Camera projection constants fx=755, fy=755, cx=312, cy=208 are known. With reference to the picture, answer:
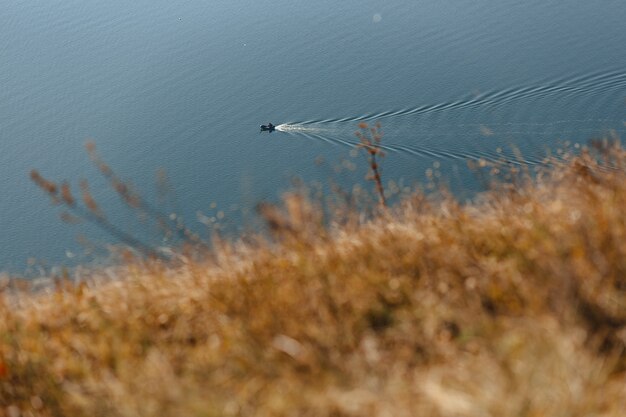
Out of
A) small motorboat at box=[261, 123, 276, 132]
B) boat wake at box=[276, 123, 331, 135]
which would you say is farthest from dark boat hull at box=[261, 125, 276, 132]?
boat wake at box=[276, 123, 331, 135]

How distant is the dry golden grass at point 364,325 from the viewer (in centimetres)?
233

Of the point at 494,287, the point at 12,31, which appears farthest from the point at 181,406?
the point at 12,31

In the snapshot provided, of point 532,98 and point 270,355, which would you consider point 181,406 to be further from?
point 532,98

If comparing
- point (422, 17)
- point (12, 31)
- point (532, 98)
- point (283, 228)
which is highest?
point (12, 31)

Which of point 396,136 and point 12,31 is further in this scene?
point 12,31

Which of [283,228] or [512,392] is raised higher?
[283,228]

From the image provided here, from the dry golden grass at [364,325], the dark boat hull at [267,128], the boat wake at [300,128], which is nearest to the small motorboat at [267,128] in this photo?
the dark boat hull at [267,128]

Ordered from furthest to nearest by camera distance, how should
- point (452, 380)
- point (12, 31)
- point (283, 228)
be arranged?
point (12, 31)
point (283, 228)
point (452, 380)

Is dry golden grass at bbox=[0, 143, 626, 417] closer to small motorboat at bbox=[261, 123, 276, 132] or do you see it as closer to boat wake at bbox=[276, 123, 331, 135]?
boat wake at bbox=[276, 123, 331, 135]

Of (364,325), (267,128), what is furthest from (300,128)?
(364,325)

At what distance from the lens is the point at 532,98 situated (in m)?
13.6

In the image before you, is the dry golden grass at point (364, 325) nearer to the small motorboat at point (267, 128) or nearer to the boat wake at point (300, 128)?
the boat wake at point (300, 128)

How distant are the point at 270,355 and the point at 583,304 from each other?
1.15 m

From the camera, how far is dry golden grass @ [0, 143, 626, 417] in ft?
7.63
